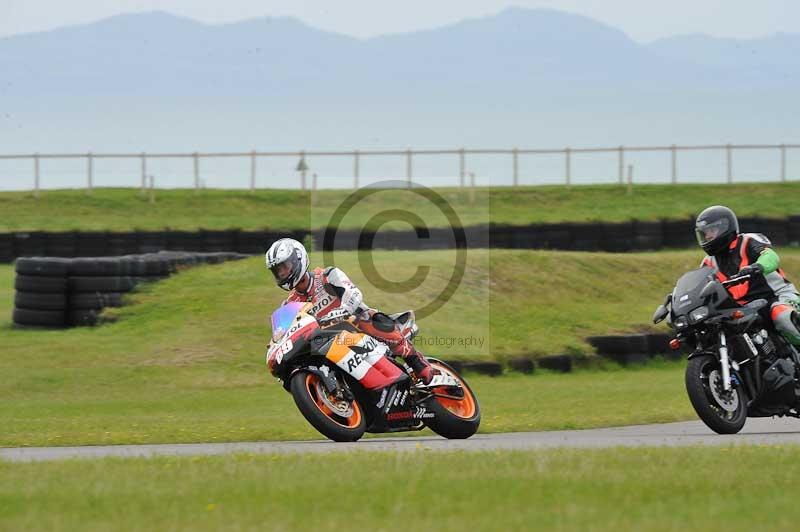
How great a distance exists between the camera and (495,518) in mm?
6684

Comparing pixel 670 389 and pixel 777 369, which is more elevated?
pixel 777 369

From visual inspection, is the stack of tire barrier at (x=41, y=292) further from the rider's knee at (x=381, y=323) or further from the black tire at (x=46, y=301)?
the rider's knee at (x=381, y=323)

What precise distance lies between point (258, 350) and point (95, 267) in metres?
3.03

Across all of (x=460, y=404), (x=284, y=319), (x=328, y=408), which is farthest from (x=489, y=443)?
(x=284, y=319)

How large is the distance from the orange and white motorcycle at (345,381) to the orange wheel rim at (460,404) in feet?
0.63

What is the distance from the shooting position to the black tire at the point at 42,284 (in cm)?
2092

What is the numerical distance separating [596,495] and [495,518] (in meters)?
0.88

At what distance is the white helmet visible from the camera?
10.8 metres

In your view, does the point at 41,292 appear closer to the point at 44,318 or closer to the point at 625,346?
the point at 44,318

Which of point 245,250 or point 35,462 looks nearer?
point 35,462

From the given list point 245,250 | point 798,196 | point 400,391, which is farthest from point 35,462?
point 798,196

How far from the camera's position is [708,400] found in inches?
423

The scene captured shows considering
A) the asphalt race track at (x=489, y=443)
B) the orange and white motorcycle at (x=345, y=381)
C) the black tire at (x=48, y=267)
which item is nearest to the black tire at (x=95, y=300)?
the black tire at (x=48, y=267)

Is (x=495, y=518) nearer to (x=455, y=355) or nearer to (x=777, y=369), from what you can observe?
(x=777, y=369)
